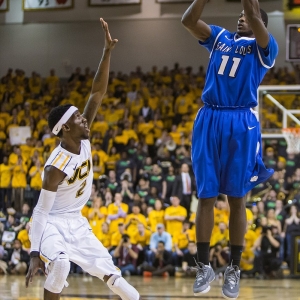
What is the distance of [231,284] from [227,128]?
1.46 meters

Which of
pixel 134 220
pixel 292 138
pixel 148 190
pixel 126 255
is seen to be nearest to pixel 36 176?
pixel 148 190

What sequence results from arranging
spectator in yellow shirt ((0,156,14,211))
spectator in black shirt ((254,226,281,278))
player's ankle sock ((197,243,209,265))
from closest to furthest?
player's ankle sock ((197,243,209,265)) < spectator in black shirt ((254,226,281,278)) < spectator in yellow shirt ((0,156,14,211))

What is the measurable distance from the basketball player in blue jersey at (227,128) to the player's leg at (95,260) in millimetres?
903

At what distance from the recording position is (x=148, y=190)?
53.6 feet

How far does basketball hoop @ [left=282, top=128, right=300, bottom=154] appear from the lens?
1421cm

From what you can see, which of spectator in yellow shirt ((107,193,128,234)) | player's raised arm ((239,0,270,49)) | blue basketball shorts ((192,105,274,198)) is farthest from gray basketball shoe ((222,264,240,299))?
spectator in yellow shirt ((107,193,128,234))

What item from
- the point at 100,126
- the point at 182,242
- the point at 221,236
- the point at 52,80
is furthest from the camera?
the point at 52,80

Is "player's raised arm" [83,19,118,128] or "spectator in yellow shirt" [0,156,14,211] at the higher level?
"player's raised arm" [83,19,118,128]

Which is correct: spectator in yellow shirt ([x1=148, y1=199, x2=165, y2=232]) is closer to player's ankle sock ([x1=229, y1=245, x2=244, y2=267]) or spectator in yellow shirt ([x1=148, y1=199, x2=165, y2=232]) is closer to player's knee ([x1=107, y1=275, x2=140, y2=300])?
player's knee ([x1=107, y1=275, x2=140, y2=300])

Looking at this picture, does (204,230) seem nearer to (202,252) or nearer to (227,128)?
(202,252)

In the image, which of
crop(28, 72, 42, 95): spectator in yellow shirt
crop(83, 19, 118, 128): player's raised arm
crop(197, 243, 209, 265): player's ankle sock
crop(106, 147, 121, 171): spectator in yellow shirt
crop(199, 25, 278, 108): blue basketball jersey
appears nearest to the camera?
crop(199, 25, 278, 108): blue basketball jersey

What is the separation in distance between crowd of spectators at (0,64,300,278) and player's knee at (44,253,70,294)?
223 inches

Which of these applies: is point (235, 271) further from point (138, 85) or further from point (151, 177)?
point (138, 85)

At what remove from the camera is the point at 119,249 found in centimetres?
1534
